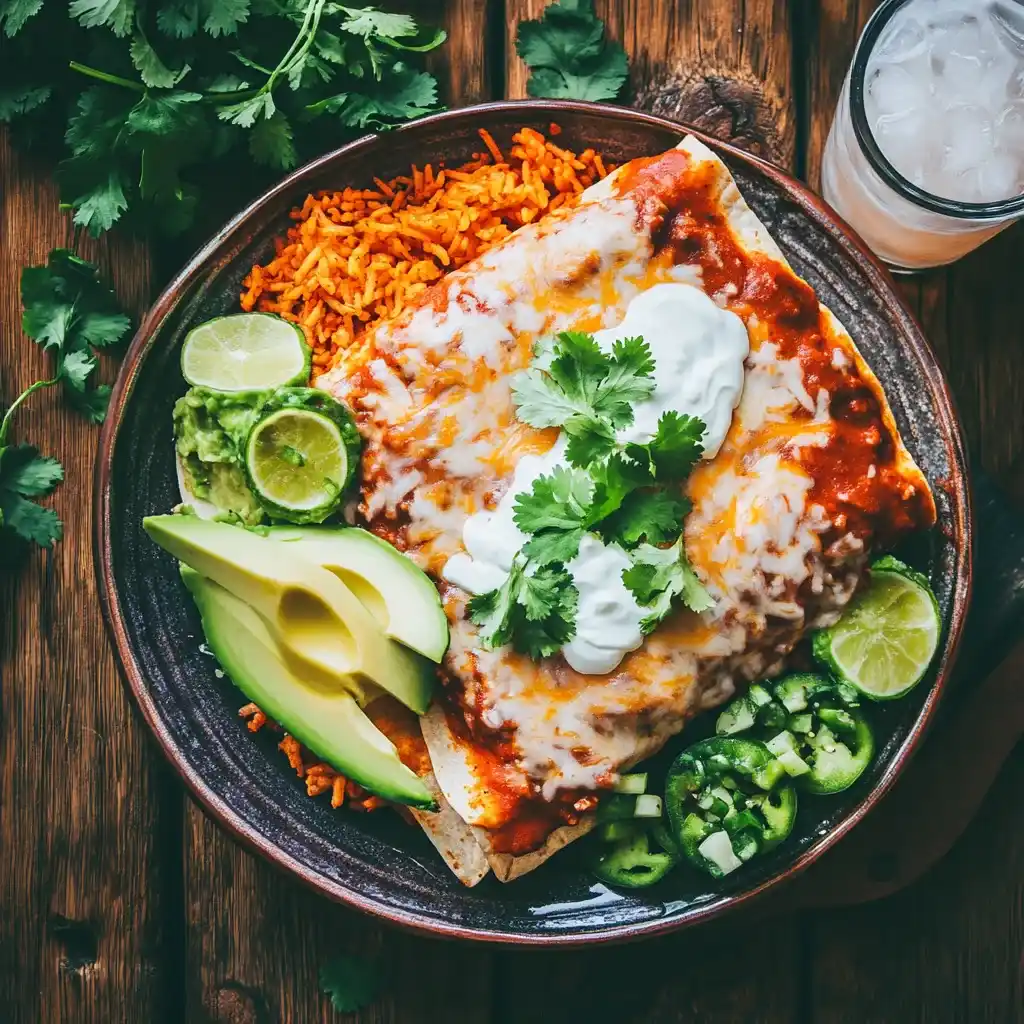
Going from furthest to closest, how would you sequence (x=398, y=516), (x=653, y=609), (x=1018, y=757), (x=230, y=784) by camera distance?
(x=1018, y=757)
(x=230, y=784)
(x=398, y=516)
(x=653, y=609)

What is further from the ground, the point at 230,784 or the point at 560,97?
the point at 560,97

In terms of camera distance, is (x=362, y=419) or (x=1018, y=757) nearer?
(x=362, y=419)

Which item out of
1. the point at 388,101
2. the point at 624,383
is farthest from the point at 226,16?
the point at 624,383

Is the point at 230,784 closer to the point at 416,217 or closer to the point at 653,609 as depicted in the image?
the point at 653,609

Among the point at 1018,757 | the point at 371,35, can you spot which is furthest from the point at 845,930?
the point at 371,35

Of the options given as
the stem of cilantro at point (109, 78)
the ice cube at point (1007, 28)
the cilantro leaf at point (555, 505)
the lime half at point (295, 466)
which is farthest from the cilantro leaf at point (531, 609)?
the ice cube at point (1007, 28)

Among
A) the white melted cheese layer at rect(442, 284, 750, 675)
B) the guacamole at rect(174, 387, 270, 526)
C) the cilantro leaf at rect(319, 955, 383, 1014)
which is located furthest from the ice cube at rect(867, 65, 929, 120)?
the cilantro leaf at rect(319, 955, 383, 1014)

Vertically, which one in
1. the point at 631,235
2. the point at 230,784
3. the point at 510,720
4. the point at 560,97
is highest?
the point at 560,97

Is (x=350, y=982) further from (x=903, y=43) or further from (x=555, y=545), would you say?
(x=903, y=43)
